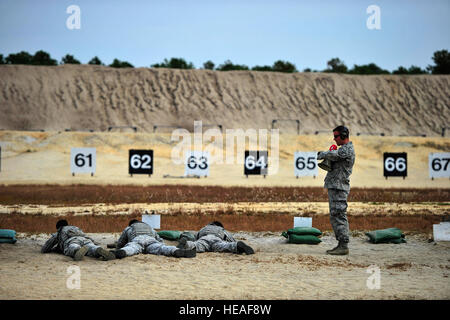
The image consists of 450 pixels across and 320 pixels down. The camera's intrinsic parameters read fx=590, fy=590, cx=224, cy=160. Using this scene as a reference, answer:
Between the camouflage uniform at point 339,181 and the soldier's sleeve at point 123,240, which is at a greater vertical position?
the camouflage uniform at point 339,181

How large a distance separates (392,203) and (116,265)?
1399 centimetres

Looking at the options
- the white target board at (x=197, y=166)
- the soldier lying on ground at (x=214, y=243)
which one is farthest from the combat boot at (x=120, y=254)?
the white target board at (x=197, y=166)

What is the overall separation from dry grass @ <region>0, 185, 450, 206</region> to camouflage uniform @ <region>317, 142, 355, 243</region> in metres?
11.5

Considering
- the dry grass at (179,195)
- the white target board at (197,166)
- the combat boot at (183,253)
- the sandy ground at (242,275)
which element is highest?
the white target board at (197,166)

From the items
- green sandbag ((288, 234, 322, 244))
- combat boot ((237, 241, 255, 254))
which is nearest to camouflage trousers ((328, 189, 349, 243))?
combat boot ((237, 241, 255, 254))

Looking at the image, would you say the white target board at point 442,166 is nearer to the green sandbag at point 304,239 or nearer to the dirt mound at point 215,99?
the green sandbag at point 304,239

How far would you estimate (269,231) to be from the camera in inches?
526

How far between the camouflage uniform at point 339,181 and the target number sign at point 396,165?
2604cm

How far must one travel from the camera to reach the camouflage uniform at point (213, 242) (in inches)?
396

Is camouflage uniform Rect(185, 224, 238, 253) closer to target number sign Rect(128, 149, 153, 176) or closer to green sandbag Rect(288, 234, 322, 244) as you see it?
green sandbag Rect(288, 234, 322, 244)

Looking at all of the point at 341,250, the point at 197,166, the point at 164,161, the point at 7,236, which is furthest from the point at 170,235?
the point at 164,161

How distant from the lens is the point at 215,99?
6391 centimetres
